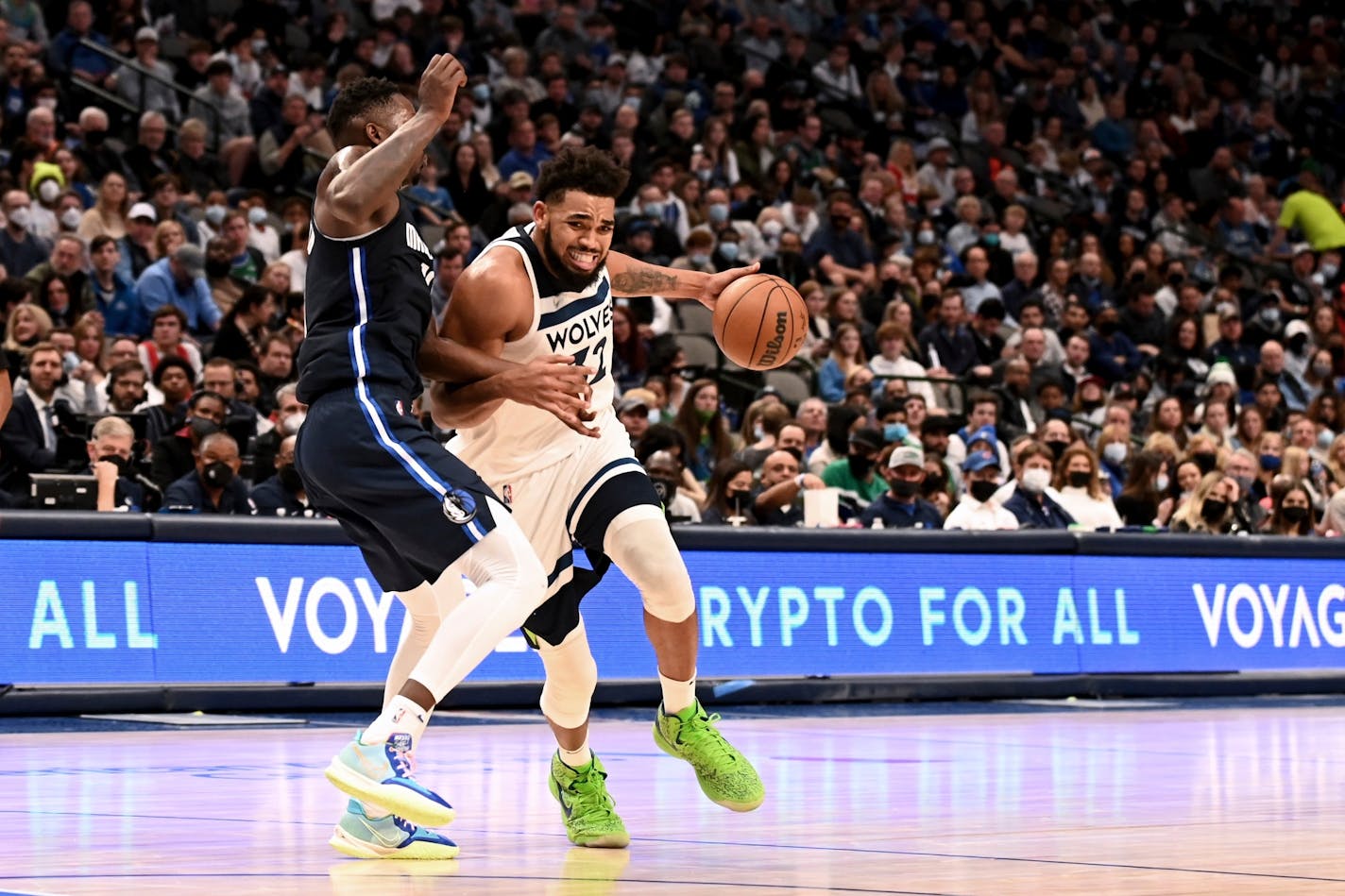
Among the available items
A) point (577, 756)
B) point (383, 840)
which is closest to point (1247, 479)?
point (577, 756)

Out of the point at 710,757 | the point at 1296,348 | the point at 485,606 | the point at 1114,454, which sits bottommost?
the point at 710,757

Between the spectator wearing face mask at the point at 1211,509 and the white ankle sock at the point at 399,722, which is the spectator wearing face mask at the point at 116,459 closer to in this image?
the white ankle sock at the point at 399,722

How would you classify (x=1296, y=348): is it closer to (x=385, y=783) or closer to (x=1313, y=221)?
(x=1313, y=221)

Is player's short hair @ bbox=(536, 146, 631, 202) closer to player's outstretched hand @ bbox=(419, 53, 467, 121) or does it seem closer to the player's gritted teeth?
the player's gritted teeth

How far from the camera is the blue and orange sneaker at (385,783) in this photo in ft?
17.3

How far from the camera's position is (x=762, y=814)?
6.84m

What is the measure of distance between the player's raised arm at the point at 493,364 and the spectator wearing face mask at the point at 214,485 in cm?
572

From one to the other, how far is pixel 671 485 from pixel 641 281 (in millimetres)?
5664

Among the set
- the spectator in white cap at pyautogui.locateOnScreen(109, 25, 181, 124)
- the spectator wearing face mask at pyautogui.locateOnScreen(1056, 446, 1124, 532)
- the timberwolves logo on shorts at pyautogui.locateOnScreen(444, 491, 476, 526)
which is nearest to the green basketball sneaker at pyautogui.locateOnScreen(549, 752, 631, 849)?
the timberwolves logo on shorts at pyautogui.locateOnScreen(444, 491, 476, 526)

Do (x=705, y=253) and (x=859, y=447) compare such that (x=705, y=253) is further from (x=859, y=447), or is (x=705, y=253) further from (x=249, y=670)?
(x=249, y=670)

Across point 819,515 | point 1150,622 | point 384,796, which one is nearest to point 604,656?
point 819,515

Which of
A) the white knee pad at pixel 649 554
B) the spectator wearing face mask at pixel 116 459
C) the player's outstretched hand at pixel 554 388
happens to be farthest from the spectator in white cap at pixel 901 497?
the player's outstretched hand at pixel 554 388

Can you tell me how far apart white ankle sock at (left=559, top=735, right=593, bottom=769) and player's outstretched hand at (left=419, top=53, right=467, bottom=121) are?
1965 millimetres

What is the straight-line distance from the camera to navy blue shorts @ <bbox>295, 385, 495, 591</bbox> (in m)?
5.59
